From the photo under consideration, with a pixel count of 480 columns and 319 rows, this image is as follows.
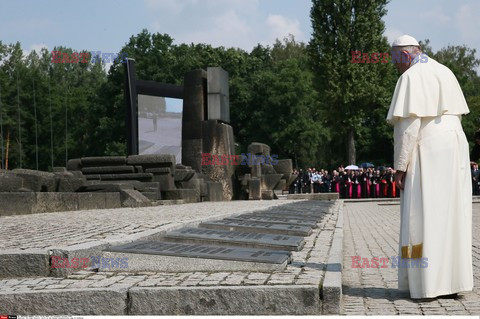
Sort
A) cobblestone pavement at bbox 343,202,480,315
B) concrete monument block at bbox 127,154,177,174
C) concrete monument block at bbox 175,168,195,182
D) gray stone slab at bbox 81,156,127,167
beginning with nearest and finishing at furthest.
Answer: cobblestone pavement at bbox 343,202,480,315 < concrete monument block at bbox 127,154,177,174 < gray stone slab at bbox 81,156,127,167 < concrete monument block at bbox 175,168,195,182

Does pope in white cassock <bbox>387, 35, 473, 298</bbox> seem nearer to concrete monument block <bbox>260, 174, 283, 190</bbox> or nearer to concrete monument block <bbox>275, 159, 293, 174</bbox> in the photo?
concrete monument block <bbox>260, 174, 283, 190</bbox>

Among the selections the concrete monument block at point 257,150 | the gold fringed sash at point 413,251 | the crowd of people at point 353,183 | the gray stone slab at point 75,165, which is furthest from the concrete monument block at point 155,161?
the gold fringed sash at point 413,251

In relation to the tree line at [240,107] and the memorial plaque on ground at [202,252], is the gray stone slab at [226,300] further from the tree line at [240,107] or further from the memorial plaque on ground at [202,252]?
the tree line at [240,107]

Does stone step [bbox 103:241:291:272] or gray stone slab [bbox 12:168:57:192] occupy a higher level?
gray stone slab [bbox 12:168:57:192]

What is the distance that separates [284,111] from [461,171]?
5353 centimetres

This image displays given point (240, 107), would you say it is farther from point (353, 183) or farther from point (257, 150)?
point (257, 150)

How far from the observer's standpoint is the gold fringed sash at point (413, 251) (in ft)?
17.3

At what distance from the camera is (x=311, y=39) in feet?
156

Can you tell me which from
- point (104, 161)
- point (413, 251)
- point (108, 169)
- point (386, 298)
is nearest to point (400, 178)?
point (413, 251)

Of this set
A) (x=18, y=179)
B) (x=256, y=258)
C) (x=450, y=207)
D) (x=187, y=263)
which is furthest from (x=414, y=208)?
(x=18, y=179)

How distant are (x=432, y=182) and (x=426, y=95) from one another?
71 cm

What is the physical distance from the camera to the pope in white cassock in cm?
523

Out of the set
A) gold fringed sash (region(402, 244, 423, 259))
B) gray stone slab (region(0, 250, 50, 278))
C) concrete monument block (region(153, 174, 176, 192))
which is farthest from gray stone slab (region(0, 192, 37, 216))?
concrete monument block (region(153, 174, 176, 192))

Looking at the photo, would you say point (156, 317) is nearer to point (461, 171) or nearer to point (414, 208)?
point (414, 208)
